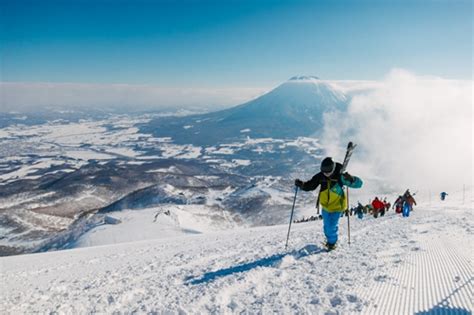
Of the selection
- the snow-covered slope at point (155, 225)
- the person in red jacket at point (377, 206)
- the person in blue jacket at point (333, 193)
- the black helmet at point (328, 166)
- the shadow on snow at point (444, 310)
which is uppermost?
the black helmet at point (328, 166)

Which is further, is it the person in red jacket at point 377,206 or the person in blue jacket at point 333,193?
the person in red jacket at point 377,206

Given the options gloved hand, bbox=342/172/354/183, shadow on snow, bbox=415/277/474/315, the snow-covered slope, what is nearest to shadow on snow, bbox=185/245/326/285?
gloved hand, bbox=342/172/354/183

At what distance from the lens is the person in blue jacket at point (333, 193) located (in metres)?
7.38

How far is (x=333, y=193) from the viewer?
292 inches

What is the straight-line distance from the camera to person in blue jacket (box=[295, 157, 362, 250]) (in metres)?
7.38

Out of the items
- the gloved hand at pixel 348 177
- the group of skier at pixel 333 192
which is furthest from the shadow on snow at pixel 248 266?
the gloved hand at pixel 348 177

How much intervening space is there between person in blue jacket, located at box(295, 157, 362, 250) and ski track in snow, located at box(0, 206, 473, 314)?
0.45m

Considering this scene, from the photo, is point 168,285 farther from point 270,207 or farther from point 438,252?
point 270,207

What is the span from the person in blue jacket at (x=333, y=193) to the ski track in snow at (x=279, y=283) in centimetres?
45

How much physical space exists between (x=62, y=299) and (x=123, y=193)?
15487cm

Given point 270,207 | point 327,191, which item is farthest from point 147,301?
point 270,207

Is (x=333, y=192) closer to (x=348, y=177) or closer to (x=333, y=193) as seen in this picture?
(x=333, y=193)

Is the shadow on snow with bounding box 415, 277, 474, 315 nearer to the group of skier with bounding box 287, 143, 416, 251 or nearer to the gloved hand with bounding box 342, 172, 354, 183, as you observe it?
the group of skier with bounding box 287, 143, 416, 251

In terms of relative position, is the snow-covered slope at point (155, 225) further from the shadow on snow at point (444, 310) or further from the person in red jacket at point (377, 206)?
the shadow on snow at point (444, 310)
